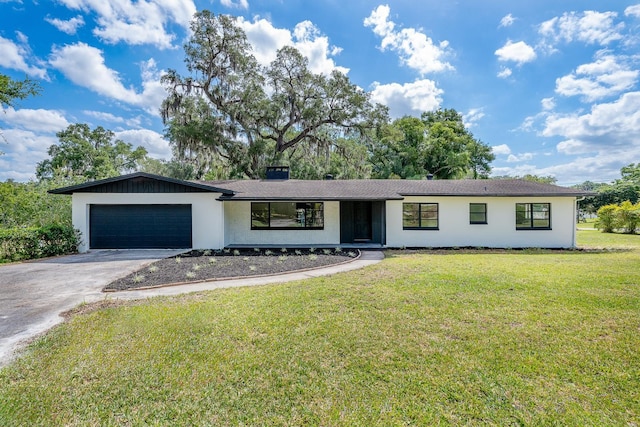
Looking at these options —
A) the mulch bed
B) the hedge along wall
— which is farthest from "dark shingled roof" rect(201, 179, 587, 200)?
the hedge along wall

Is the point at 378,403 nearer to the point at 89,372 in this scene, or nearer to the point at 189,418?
the point at 189,418

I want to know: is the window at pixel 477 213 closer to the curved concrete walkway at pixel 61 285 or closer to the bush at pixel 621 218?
the curved concrete walkway at pixel 61 285

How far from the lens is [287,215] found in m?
13.3

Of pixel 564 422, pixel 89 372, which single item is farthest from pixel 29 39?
pixel 564 422

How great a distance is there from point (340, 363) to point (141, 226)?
11700 millimetres

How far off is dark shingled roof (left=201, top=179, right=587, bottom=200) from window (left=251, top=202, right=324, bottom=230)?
59 cm

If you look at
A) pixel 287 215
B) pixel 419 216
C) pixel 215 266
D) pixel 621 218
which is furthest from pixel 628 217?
pixel 215 266

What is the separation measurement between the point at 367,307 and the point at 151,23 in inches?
683

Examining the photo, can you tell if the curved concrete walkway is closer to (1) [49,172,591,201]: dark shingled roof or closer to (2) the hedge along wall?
(2) the hedge along wall

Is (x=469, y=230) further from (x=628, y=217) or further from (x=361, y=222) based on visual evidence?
(x=628, y=217)

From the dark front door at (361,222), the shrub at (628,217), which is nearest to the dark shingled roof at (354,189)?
the dark front door at (361,222)

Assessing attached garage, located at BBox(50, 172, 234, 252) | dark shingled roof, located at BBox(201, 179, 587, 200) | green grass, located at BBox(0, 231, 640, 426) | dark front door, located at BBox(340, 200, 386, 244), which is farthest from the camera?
dark front door, located at BBox(340, 200, 386, 244)

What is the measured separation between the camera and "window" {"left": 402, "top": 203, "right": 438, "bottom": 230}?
13.2m

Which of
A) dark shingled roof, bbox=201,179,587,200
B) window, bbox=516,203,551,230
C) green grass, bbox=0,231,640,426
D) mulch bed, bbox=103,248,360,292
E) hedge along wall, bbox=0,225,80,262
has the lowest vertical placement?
green grass, bbox=0,231,640,426
